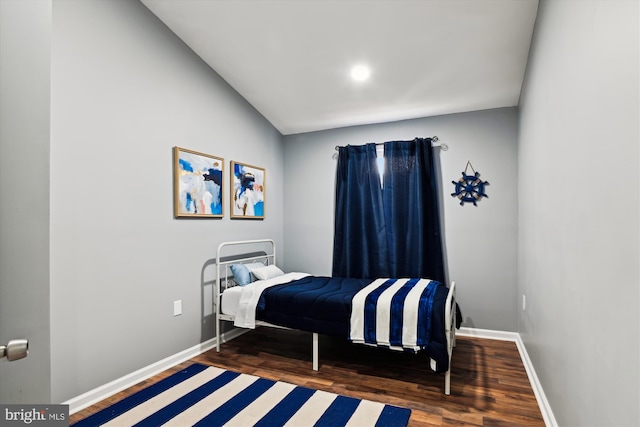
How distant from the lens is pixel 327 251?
14.2 ft

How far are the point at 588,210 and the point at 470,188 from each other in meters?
2.45

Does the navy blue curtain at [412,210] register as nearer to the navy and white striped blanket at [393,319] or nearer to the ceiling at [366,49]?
the ceiling at [366,49]

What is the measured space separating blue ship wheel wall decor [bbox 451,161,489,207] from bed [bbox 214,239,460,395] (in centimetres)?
110

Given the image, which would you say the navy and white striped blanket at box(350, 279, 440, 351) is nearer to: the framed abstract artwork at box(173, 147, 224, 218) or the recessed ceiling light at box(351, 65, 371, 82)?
the framed abstract artwork at box(173, 147, 224, 218)

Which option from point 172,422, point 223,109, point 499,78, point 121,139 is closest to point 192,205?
point 121,139

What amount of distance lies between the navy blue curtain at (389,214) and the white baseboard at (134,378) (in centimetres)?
169

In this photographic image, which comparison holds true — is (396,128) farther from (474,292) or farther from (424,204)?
(474,292)

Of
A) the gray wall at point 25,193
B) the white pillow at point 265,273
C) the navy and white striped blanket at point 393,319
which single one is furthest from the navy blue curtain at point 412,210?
the gray wall at point 25,193

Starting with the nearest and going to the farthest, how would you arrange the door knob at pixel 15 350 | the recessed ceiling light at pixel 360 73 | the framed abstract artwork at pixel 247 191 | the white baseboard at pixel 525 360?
the door knob at pixel 15 350 → the white baseboard at pixel 525 360 → the recessed ceiling light at pixel 360 73 → the framed abstract artwork at pixel 247 191

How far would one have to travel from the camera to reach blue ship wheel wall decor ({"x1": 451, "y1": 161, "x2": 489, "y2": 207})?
3.62 metres

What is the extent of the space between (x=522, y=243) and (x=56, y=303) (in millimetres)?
3543

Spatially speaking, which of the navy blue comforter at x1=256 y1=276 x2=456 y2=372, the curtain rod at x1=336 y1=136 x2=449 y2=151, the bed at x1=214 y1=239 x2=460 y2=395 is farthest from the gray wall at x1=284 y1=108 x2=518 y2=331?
the navy blue comforter at x1=256 y1=276 x2=456 y2=372

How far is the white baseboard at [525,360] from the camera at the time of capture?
199 centimetres

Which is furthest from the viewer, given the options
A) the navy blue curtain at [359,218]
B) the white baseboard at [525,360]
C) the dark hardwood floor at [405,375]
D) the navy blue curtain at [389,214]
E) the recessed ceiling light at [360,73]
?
the navy blue curtain at [359,218]
